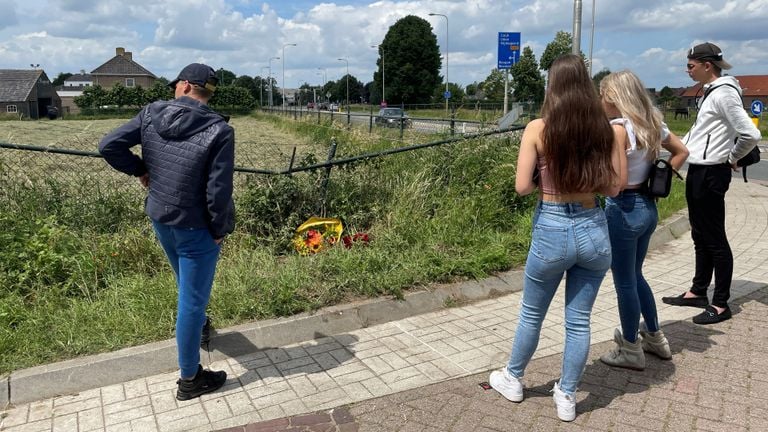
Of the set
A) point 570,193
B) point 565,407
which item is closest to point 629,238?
point 570,193

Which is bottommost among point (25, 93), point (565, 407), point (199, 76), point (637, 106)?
point (565, 407)

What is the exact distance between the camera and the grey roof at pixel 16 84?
7719cm

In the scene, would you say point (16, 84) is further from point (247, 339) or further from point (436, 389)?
point (436, 389)

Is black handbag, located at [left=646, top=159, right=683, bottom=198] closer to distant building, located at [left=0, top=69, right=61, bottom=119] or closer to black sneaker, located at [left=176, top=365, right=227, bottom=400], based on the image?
black sneaker, located at [left=176, top=365, right=227, bottom=400]

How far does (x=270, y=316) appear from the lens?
4391 millimetres

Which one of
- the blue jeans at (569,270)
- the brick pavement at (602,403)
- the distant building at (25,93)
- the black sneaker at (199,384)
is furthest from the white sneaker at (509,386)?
the distant building at (25,93)

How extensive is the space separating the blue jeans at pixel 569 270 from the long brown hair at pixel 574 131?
0.53 feet

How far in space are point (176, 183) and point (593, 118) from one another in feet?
7.10

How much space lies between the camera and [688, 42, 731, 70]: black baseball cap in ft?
13.7

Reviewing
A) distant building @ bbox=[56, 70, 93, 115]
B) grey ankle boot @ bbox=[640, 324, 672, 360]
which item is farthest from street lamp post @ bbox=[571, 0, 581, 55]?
distant building @ bbox=[56, 70, 93, 115]

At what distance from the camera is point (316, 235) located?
5875 millimetres

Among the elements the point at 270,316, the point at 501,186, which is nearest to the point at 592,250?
the point at 270,316

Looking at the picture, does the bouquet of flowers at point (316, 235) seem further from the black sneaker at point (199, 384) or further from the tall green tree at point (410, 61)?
the tall green tree at point (410, 61)

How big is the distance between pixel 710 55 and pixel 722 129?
0.53 m
